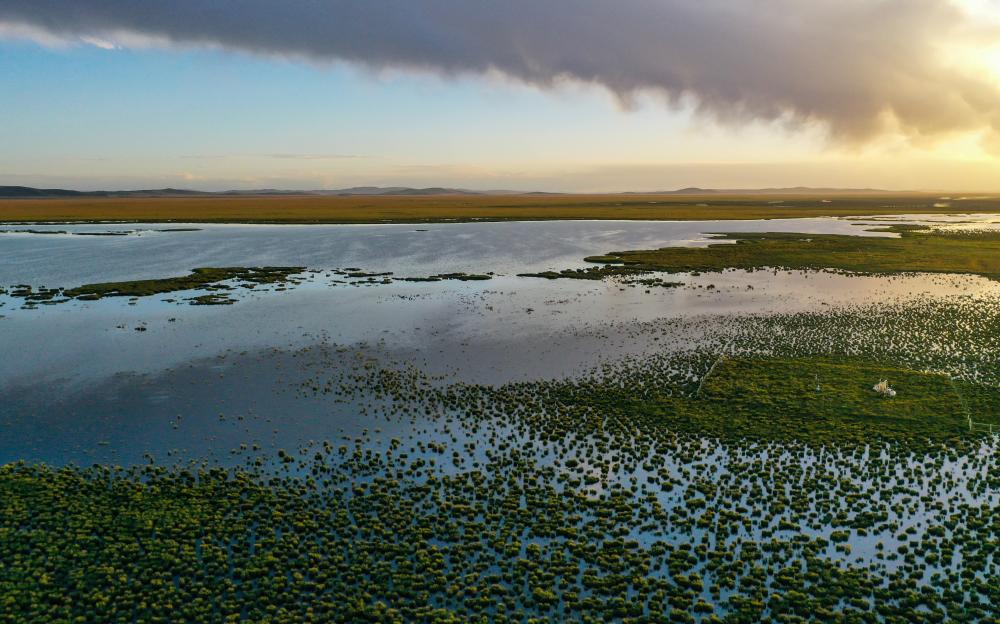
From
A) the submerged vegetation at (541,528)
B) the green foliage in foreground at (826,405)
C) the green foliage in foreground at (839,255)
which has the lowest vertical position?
the submerged vegetation at (541,528)

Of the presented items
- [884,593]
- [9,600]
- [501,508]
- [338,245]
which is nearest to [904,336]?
[884,593]

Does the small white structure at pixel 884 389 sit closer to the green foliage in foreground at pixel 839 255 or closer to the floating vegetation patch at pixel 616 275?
the floating vegetation patch at pixel 616 275

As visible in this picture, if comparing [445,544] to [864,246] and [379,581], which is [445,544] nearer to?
[379,581]

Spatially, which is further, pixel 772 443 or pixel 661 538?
pixel 772 443

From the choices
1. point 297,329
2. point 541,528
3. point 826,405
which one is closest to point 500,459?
point 541,528

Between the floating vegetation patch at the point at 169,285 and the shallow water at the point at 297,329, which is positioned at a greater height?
the floating vegetation patch at the point at 169,285

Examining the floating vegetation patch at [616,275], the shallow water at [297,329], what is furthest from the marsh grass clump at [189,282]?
the floating vegetation patch at [616,275]

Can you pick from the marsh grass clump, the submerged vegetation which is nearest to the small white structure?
the submerged vegetation
